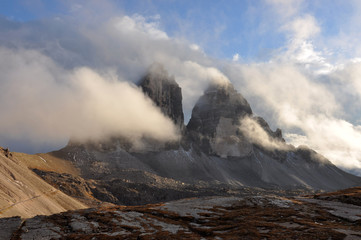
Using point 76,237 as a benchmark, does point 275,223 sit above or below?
above

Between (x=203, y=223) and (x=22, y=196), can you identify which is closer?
(x=203, y=223)

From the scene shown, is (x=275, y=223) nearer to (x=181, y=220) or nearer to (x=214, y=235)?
(x=214, y=235)

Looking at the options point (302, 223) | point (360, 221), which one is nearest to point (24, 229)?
point (302, 223)

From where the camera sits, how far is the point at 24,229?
1731 inches

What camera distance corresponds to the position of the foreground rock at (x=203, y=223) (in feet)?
136

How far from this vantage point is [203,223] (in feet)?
173

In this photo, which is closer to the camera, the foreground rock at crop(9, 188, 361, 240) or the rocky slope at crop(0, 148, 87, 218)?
the foreground rock at crop(9, 188, 361, 240)

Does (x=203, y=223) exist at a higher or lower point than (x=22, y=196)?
higher

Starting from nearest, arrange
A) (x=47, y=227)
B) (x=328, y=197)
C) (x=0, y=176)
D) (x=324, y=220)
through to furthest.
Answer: (x=47, y=227) → (x=324, y=220) → (x=328, y=197) → (x=0, y=176)

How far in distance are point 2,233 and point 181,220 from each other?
28.8 m

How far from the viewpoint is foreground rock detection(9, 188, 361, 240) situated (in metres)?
41.5

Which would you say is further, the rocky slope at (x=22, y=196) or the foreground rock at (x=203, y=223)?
the rocky slope at (x=22, y=196)

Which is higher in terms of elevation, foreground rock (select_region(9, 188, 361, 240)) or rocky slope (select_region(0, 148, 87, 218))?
foreground rock (select_region(9, 188, 361, 240))

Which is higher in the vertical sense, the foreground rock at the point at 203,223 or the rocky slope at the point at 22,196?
the foreground rock at the point at 203,223
